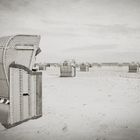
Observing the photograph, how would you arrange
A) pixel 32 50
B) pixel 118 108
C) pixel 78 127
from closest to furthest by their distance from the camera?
pixel 78 127, pixel 32 50, pixel 118 108

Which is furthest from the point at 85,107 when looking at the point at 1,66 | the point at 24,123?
the point at 1,66

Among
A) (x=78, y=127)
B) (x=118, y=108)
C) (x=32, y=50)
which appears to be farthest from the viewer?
(x=118, y=108)

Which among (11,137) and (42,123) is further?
(42,123)

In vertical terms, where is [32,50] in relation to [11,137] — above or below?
above

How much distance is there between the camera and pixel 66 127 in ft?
15.8

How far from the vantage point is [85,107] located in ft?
22.2

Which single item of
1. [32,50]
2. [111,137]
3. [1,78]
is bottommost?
[111,137]

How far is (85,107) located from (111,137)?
2.62 m

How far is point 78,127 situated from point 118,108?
2.51m

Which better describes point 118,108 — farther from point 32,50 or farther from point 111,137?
point 32,50

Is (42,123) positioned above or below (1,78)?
below

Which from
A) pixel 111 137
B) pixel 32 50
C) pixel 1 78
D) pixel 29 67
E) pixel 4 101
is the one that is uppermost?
pixel 32 50

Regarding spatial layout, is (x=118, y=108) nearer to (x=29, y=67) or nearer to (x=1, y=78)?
(x=29, y=67)

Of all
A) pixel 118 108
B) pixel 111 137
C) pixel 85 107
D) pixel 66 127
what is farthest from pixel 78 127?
pixel 118 108
